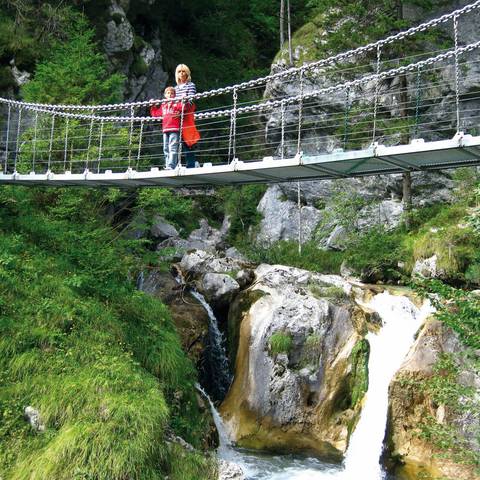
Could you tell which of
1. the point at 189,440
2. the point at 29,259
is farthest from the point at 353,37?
the point at 189,440

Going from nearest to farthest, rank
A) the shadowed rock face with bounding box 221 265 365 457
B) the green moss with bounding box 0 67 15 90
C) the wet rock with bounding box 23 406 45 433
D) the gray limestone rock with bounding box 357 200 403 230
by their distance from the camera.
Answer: the wet rock with bounding box 23 406 45 433 < the shadowed rock face with bounding box 221 265 365 457 < the green moss with bounding box 0 67 15 90 < the gray limestone rock with bounding box 357 200 403 230

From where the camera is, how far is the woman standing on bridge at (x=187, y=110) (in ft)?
20.1

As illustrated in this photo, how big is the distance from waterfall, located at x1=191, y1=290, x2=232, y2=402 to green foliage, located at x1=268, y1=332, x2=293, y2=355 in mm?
898

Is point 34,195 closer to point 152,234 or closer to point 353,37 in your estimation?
point 152,234

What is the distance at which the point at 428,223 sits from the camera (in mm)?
11062

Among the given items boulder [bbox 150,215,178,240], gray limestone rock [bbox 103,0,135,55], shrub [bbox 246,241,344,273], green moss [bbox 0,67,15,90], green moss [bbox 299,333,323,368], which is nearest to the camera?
green moss [bbox 299,333,323,368]

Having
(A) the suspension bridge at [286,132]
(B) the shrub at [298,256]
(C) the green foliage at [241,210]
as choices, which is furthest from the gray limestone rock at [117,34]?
(B) the shrub at [298,256]

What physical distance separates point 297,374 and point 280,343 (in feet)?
1.48

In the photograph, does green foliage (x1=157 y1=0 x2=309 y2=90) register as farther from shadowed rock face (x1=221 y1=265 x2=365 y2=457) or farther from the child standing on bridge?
the child standing on bridge

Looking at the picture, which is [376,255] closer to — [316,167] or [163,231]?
[163,231]

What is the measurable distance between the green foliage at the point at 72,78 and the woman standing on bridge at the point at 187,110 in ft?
13.0

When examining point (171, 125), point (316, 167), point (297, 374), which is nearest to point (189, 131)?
point (171, 125)

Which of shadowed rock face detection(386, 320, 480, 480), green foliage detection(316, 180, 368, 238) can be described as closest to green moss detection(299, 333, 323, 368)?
shadowed rock face detection(386, 320, 480, 480)

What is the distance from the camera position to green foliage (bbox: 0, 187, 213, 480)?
176 inches
